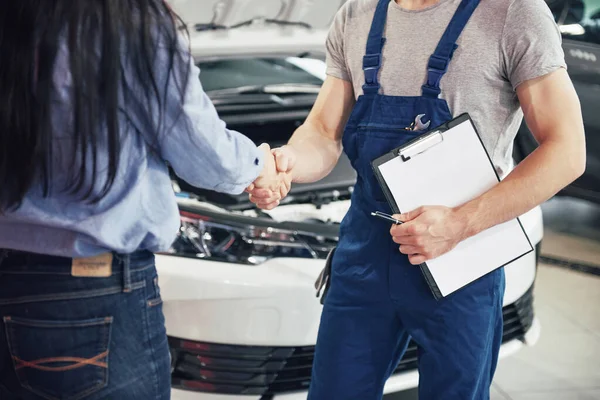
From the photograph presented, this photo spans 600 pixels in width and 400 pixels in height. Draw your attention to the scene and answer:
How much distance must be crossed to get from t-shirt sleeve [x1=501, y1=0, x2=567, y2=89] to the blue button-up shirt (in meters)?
0.51

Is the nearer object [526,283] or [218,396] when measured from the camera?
[218,396]

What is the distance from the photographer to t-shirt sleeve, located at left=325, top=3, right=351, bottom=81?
1351 millimetres

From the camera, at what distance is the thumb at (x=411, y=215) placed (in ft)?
3.71

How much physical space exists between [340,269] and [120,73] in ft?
2.05

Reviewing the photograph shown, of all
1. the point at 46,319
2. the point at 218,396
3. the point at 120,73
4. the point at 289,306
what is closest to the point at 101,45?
the point at 120,73

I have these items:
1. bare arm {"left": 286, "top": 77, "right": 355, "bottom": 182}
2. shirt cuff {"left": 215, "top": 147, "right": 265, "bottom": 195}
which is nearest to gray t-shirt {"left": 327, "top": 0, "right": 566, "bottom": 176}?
bare arm {"left": 286, "top": 77, "right": 355, "bottom": 182}

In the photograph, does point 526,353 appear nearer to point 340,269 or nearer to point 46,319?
point 340,269

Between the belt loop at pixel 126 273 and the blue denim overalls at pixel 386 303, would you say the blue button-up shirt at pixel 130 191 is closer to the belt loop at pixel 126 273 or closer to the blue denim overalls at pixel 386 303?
the belt loop at pixel 126 273

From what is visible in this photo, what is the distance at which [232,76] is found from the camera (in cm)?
266

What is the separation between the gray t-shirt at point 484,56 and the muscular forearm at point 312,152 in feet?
0.57

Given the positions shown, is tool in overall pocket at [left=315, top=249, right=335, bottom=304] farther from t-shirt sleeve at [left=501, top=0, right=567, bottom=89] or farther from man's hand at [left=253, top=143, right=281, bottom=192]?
t-shirt sleeve at [left=501, top=0, right=567, bottom=89]

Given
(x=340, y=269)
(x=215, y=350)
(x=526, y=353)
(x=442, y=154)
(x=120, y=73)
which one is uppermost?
(x=120, y=73)

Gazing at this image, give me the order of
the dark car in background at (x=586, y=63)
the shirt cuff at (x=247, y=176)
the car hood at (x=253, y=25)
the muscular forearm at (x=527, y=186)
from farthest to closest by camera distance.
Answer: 1. the dark car in background at (x=586, y=63)
2. the car hood at (x=253, y=25)
3. the muscular forearm at (x=527, y=186)
4. the shirt cuff at (x=247, y=176)

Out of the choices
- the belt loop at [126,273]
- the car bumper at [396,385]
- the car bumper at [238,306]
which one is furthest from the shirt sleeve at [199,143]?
the car bumper at [396,385]
